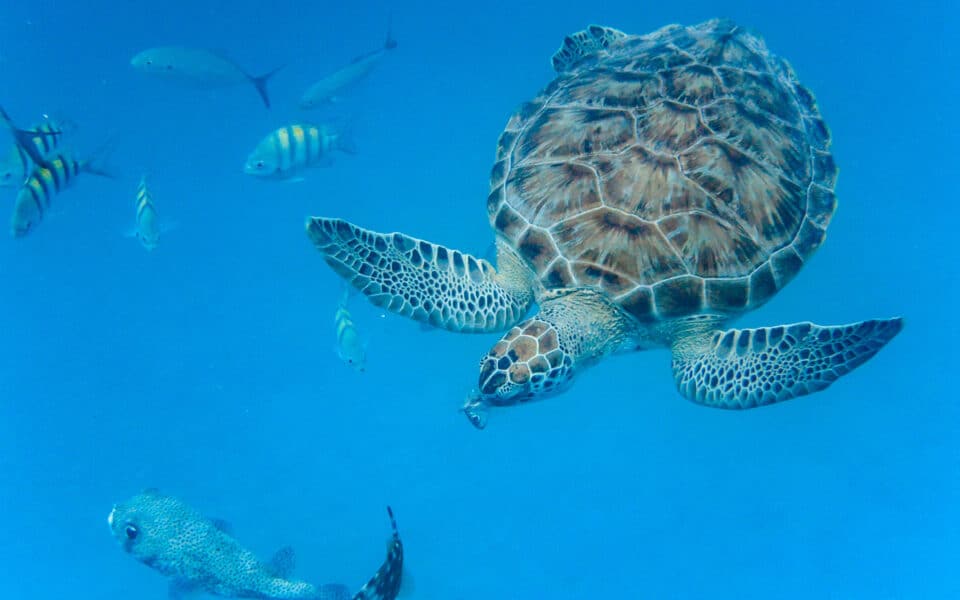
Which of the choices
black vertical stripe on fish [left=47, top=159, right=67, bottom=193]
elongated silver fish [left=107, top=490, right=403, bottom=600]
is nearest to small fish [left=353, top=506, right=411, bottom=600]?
elongated silver fish [left=107, top=490, right=403, bottom=600]

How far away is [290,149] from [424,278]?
272cm

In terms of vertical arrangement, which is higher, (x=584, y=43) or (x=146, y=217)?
(x=584, y=43)

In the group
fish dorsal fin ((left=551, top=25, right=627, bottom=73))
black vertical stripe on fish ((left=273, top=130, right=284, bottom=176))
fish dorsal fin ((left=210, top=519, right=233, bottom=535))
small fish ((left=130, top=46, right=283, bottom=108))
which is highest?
fish dorsal fin ((left=551, top=25, right=627, bottom=73))

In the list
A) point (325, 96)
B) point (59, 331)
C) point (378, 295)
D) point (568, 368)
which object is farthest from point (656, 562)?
point (59, 331)

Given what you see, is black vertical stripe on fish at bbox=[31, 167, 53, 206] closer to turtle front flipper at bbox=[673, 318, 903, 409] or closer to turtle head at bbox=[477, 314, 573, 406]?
turtle head at bbox=[477, 314, 573, 406]

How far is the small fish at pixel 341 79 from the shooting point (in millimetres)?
6637

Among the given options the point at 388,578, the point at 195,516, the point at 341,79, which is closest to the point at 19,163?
the point at 341,79

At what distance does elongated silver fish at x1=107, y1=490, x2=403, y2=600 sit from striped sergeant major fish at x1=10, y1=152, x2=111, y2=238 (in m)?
2.76

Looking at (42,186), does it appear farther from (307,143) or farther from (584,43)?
(584,43)

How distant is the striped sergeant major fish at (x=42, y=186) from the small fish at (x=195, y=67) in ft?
6.46

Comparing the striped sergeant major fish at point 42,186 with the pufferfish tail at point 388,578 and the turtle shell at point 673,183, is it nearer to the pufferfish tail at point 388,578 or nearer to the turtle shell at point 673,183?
the turtle shell at point 673,183

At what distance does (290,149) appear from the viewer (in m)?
5.91

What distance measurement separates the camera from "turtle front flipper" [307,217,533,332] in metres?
3.93

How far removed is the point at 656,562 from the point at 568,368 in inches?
205
